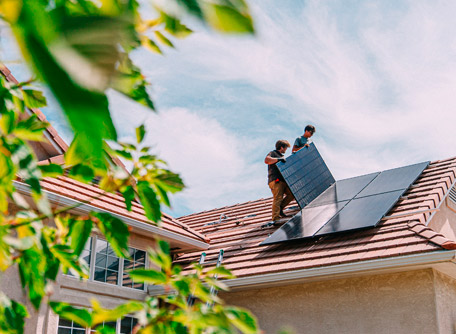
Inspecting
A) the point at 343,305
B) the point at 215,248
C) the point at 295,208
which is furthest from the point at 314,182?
the point at 343,305

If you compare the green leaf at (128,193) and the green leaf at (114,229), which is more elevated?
the green leaf at (128,193)

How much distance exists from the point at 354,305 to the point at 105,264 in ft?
13.8

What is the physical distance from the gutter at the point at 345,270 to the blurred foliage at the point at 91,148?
590cm

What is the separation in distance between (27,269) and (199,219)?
12221mm

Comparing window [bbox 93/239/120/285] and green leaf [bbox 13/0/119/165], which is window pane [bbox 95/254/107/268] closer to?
window [bbox 93/239/120/285]

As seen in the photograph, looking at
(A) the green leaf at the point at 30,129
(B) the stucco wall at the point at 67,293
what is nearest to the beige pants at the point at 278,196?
(B) the stucco wall at the point at 67,293

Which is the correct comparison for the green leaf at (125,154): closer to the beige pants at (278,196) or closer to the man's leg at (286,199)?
the beige pants at (278,196)

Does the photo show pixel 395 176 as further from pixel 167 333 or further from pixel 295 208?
pixel 167 333

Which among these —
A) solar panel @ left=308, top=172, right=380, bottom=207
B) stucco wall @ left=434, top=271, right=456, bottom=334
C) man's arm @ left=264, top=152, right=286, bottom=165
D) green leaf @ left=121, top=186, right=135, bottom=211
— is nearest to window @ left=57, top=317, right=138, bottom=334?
man's arm @ left=264, top=152, right=286, bottom=165

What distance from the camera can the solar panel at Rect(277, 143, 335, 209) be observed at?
33.7 feet

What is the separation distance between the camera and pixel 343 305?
25.9ft

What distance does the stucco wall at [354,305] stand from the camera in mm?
7277

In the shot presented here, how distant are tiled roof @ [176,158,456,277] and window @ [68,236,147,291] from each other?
Answer: 5.21 feet

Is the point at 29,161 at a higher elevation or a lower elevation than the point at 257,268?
lower
